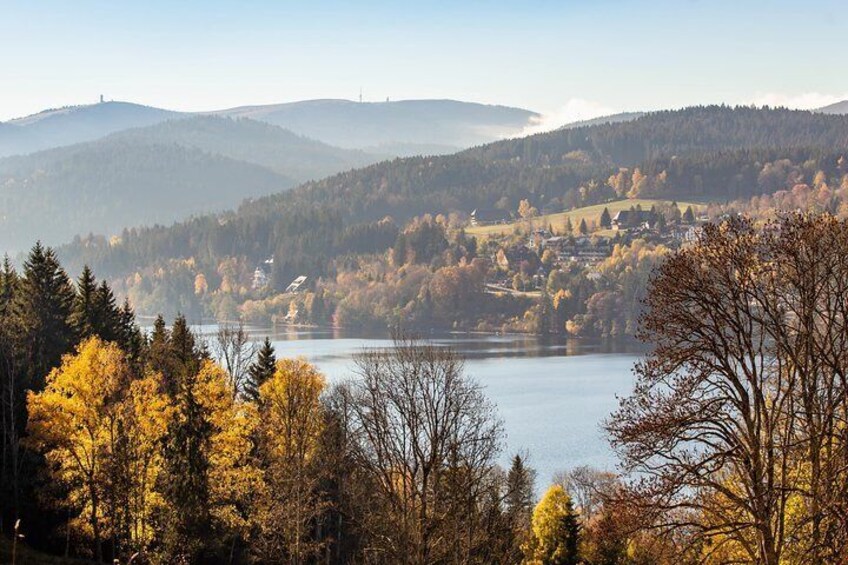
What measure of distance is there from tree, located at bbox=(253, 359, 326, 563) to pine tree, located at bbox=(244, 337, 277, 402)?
4.97 feet

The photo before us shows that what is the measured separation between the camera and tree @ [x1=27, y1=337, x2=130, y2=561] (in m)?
28.2

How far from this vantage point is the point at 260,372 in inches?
1475

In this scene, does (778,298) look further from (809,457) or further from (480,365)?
(480,365)

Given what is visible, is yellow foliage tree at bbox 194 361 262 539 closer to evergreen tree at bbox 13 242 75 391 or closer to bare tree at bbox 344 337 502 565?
evergreen tree at bbox 13 242 75 391

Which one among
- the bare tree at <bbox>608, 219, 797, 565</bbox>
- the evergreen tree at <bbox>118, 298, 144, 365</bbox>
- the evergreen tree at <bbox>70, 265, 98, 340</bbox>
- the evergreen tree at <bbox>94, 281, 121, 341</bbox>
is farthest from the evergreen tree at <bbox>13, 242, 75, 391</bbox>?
the bare tree at <bbox>608, 219, 797, 565</bbox>

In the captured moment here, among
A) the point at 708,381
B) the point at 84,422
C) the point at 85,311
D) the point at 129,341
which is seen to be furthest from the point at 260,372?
the point at 708,381

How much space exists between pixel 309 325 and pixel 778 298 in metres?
169

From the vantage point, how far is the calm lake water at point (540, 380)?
221 feet

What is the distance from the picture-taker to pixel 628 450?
15586mm

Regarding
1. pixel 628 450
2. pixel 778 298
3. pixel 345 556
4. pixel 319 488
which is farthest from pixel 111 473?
pixel 778 298

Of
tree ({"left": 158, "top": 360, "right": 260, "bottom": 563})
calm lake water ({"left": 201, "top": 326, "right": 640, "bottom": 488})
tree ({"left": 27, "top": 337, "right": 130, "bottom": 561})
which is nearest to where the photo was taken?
tree ({"left": 27, "top": 337, "right": 130, "bottom": 561})

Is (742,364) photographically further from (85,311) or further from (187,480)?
(85,311)

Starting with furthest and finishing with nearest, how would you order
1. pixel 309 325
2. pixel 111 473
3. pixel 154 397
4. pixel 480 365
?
pixel 309 325 < pixel 480 365 < pixel 154 397 < pixel 111 473

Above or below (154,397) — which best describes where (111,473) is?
below
